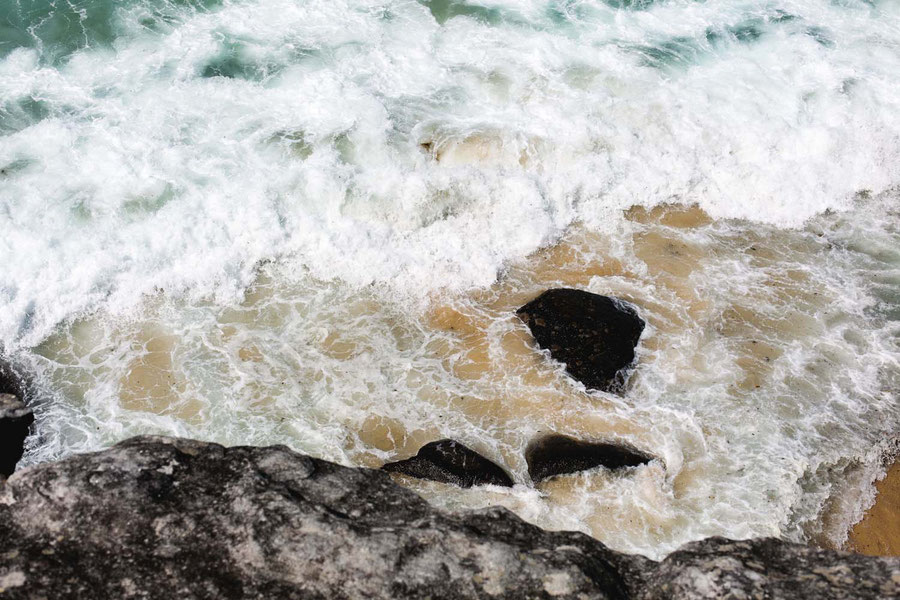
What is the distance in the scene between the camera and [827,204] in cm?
1170

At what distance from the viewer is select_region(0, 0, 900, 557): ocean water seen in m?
7.84

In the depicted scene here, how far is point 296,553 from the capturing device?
3160 millimetres

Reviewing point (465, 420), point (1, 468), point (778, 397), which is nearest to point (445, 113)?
point (465, 420)

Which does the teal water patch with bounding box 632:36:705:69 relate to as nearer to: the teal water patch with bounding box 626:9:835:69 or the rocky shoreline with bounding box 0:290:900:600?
the teal water patch with bounding box 626:9:835:69

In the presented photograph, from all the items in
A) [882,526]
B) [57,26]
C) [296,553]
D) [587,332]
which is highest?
[57,26]

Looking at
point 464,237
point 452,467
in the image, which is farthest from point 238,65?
point 452,467

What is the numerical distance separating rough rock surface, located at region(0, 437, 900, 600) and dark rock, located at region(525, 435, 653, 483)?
3.89 metres

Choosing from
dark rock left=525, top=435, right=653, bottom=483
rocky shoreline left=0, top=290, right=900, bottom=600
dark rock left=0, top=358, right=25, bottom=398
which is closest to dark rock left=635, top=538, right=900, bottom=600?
rocky shoreline left=0, top=290, right=900, bottom=600

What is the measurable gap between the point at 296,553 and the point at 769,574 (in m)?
2.12

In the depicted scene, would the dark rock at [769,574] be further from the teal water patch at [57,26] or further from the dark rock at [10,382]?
the teal water patch at [57,26]

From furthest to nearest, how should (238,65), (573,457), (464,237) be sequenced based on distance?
1. (238,65)
2. (464,237)
3. (573,457)

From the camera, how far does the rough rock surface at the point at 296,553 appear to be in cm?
303

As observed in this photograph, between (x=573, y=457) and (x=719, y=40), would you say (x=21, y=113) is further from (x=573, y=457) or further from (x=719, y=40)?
(x=719, y=40)

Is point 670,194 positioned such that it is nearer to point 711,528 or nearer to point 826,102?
point 826,102
